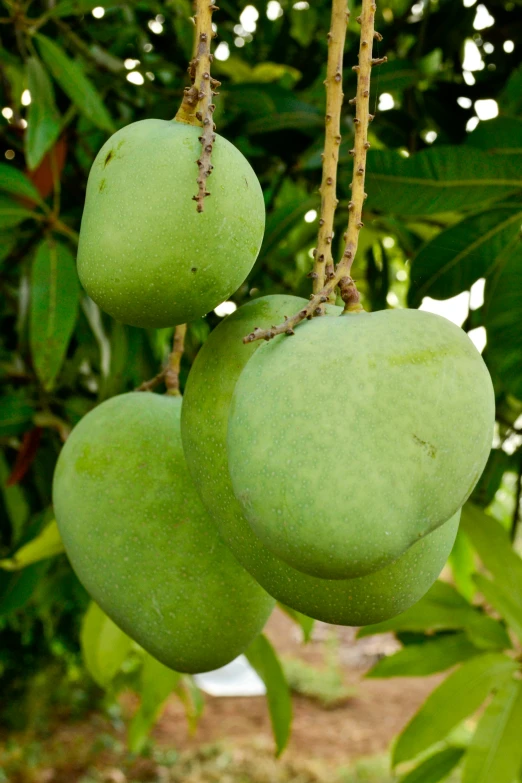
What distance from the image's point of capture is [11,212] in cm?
114

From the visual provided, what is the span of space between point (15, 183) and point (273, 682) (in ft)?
2.75

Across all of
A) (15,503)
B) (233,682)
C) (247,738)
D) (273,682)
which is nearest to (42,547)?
(15,503)

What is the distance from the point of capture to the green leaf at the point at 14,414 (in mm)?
1263

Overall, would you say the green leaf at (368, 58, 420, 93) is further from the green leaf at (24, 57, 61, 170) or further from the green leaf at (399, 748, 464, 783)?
the green leaf at (399, 748, 464, 783)

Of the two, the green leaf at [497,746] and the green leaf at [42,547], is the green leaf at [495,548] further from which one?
the green leaf at [42,547]

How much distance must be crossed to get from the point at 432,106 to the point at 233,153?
2.80 ft

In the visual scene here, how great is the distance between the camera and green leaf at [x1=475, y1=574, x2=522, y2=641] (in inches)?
48.5

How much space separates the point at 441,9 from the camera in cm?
130

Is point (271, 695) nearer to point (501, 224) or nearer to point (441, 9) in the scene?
point (501, 224)

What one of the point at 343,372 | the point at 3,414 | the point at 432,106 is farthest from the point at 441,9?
the point at 343,372

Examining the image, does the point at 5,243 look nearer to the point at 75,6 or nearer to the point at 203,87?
the point at 75,6

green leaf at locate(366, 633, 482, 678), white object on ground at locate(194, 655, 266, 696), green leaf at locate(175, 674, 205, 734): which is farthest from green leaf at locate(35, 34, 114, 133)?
white object on ground at locate(194, 655, 266, 696)

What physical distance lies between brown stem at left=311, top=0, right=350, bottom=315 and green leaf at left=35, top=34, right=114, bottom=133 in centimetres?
70

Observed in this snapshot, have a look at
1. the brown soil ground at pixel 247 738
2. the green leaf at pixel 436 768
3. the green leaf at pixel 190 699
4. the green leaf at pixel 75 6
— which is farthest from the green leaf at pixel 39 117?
the brown soil ground at pixel 247 738
